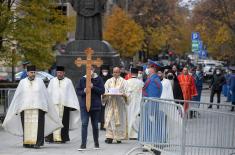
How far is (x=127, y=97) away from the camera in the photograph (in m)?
16.6

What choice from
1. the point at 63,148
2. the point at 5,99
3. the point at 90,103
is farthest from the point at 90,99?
the point at 5,99

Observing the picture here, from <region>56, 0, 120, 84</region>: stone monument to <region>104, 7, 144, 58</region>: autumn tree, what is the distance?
1278 inches

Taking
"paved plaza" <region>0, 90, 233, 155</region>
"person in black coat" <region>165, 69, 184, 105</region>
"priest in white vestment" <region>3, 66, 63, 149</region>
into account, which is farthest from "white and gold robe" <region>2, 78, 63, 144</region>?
"person in black coat" <region>165, 69, 184, 105</region>

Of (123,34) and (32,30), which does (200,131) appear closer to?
(32,30)

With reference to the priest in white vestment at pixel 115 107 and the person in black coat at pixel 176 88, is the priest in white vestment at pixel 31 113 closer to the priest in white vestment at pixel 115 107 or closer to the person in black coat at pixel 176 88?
the priest in white vestment at pixel 115 107

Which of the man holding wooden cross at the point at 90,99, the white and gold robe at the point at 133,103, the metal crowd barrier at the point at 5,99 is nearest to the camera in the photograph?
the man holding wooden cross at the point at 90,99

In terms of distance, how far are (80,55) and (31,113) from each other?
9572 millimetres

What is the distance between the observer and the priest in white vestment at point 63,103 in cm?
1627

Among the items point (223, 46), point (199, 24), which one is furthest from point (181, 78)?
point (223, 46)

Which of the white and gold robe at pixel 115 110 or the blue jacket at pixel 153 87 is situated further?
the white and gold robe at pixel 115 110

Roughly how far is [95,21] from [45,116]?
9.88m

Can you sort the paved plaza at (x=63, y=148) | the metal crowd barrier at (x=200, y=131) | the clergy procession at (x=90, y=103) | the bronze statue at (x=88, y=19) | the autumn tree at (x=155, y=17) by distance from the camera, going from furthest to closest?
the autumn tree at (x=155, y=17) < the bronze statue at (x=88, y=19) < the paved plaza at (x=63, y=148) < the clergy procession at (x=90, y=103) < the metal crowd barrier at (x=200, y=131)

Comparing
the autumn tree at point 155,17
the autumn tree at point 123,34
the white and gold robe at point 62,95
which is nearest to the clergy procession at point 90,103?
the white and gold robe at point 62,95

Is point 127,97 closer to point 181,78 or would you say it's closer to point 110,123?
point 110,123
